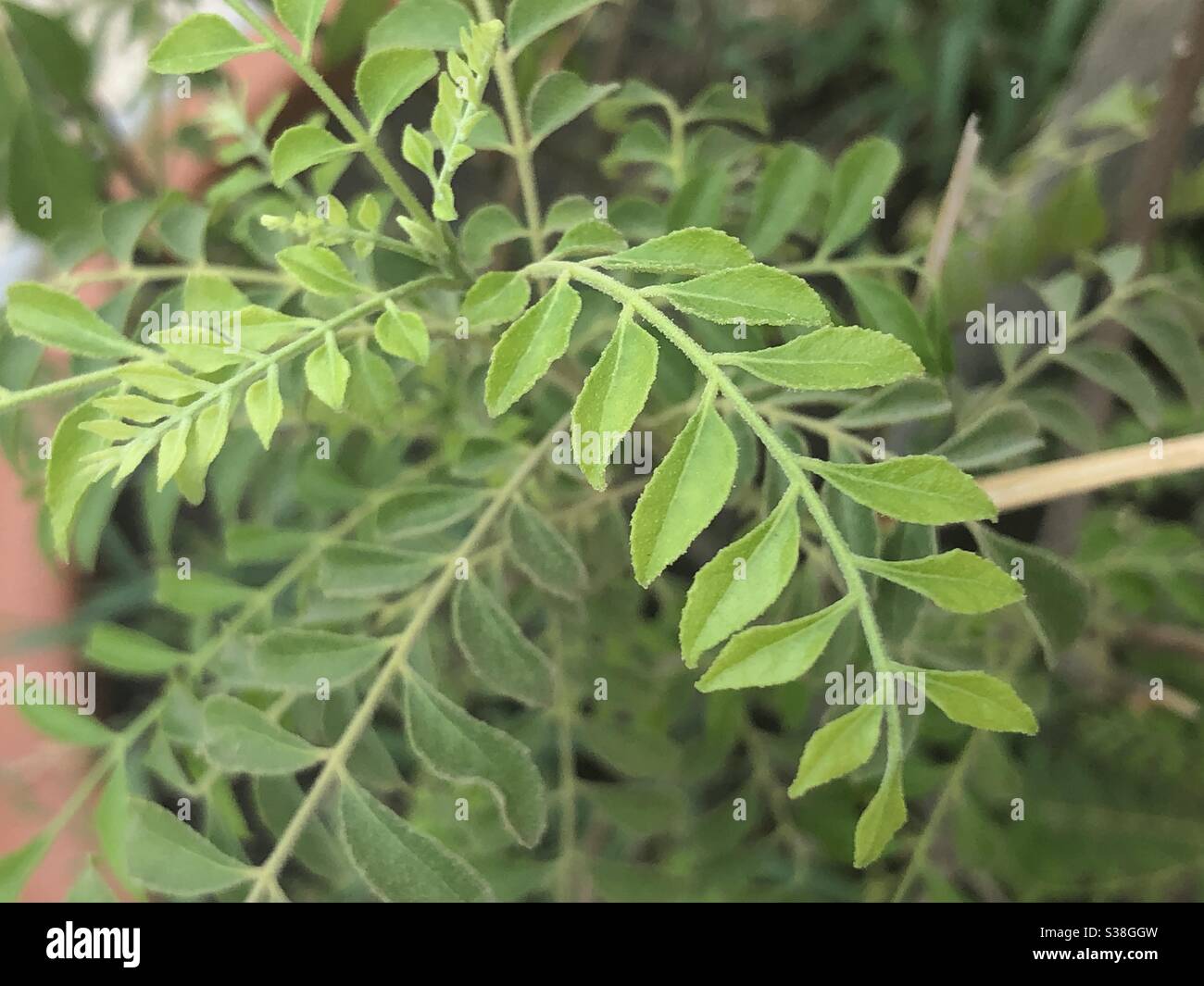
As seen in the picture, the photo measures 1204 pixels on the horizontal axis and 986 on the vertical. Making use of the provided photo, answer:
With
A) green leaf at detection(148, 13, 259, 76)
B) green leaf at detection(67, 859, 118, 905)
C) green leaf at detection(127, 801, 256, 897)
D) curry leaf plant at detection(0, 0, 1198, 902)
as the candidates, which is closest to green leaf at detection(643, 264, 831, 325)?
curry leaf plant at detection(0, 0, 1198, 902)

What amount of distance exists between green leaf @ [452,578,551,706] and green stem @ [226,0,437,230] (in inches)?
6.8

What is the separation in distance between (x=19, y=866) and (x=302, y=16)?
1.45 feet

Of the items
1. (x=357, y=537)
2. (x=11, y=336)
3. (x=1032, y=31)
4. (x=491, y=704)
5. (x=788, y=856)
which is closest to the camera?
(x=11, y=336)

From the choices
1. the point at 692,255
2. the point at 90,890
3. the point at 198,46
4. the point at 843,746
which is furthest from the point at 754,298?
the point at 90,890

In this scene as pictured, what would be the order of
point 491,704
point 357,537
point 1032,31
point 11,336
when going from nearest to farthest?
point 11,336 → point 357,537 → point 491,704 → point 1032,31

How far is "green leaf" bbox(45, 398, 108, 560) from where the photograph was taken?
0.33 metres

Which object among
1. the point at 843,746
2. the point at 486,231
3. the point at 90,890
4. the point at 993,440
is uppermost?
the point at 486,231

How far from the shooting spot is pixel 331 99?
13.6 inches

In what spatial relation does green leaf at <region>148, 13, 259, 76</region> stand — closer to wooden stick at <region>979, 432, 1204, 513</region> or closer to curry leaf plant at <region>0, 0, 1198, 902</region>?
curry leaf plant at <region>0, 0, 1198, 902</region>

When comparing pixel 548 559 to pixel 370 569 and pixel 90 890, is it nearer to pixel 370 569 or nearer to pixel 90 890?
pixel 370 569
